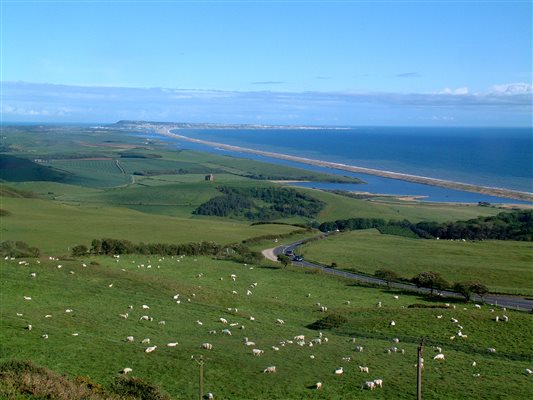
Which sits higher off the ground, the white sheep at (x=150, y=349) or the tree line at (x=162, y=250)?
the white sheep at (x=150, y=349)

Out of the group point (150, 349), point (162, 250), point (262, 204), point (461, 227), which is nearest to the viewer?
point (150, 349)

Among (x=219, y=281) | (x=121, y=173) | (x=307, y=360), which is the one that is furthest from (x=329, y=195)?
(x=307, y=360)

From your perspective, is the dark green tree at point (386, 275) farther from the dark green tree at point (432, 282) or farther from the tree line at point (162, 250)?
the tree line at point (162, 250)

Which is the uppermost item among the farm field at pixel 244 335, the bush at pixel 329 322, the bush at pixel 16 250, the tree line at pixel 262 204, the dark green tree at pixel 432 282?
the farm field at pixel 244 335

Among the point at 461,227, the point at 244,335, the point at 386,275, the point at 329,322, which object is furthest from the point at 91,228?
the point at 461,227

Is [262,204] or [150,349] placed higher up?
[150,349]

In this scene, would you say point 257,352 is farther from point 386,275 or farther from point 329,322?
point 386,275

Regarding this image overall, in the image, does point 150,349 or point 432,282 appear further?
point 432,282

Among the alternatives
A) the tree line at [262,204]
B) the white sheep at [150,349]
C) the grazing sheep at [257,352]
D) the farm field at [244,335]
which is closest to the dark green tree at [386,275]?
the farm field at [244,335]
